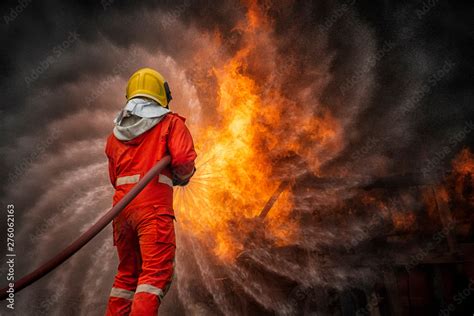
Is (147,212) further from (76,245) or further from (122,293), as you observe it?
(122,293)

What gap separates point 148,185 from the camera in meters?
3.00


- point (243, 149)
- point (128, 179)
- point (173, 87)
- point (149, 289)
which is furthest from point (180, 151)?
point (173, 87)

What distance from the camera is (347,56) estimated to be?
9227mm

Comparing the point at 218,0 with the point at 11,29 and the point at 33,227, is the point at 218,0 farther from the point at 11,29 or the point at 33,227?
the point at 33,227

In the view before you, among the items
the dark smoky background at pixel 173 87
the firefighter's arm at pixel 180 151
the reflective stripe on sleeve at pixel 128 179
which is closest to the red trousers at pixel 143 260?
the reflective stripe on sleeve at pixel 128 179

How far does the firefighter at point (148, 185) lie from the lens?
2766mm

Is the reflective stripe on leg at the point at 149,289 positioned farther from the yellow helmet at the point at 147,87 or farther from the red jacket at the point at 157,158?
the yellow helmet at the point at 147,87

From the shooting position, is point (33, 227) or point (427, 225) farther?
point (33, 227)

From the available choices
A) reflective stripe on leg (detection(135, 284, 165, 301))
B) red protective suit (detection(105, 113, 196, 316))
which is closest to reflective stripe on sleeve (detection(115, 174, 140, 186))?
red protective suit (detection(105, 113, 196, 316))

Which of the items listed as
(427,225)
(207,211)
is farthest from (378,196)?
(207,211)

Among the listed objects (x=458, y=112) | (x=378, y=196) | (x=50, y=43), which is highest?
(x=50, y=43)

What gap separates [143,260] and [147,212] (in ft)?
1.39

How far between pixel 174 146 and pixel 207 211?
13.0ft

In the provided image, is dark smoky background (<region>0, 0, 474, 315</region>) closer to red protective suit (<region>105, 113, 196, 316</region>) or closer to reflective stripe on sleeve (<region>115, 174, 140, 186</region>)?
red protective suit (<region>105, 113, 196, 316</region>)
